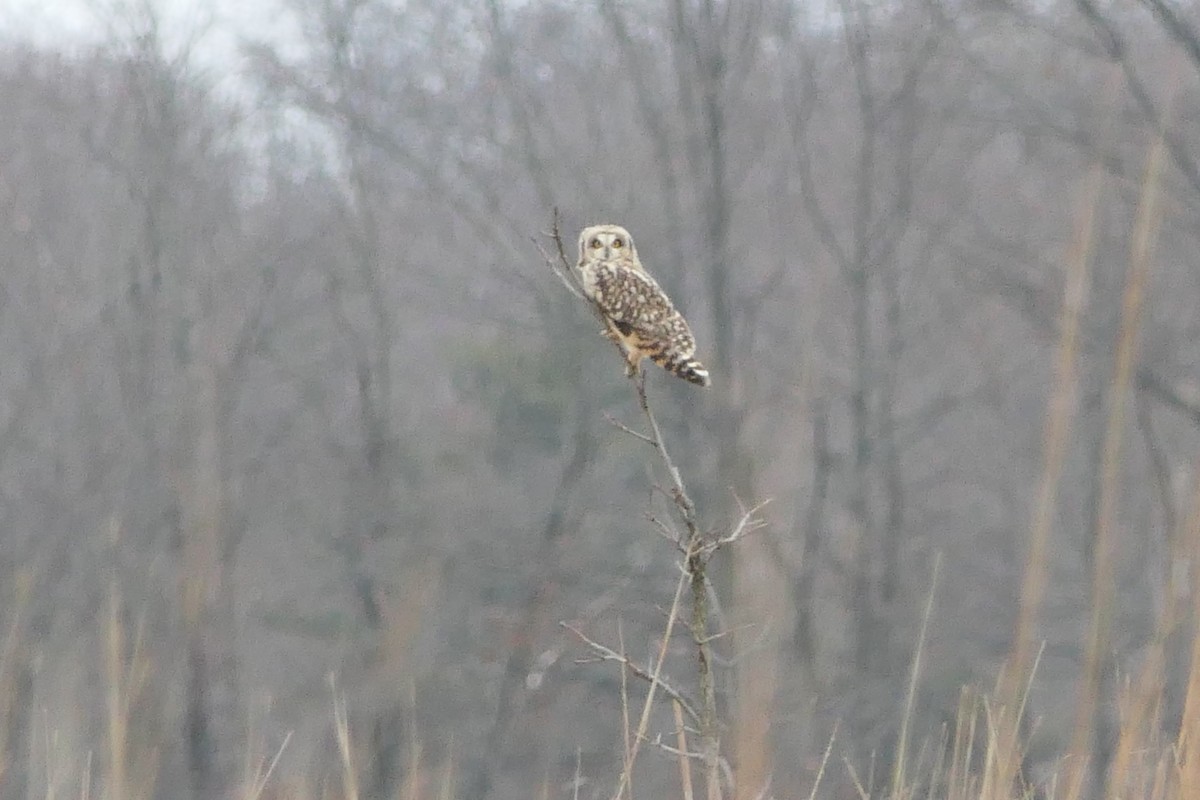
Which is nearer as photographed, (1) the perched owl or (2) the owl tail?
(2) the owl tail

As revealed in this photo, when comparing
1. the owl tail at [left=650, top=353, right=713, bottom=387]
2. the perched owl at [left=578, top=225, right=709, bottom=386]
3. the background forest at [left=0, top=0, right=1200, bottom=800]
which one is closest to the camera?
the owl tail at [left=650, top=353, right=713, bottom=387]

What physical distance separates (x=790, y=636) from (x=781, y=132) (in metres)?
3.98

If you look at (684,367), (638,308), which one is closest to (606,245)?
(638,308)

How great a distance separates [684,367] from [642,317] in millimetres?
164

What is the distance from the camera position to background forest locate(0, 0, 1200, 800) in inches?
440

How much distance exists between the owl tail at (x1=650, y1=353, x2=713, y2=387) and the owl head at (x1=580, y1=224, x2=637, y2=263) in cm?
48

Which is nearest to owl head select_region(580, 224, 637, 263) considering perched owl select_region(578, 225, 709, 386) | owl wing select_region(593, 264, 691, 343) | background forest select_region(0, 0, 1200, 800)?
perched owl select_region(578, 225, 709, 386)

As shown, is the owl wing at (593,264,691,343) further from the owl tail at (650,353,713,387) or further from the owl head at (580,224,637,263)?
the owl head at (580,224,637,263)

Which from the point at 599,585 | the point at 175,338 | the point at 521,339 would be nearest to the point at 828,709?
the point at 599,585

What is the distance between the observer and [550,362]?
42.2 ft

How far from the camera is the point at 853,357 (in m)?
12.6

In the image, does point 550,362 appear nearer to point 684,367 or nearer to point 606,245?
point 606,245

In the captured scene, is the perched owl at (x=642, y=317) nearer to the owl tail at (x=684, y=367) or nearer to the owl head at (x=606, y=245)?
the owl tail at (x=684, y=367)

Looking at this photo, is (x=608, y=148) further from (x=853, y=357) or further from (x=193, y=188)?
(x=193, y=188)
